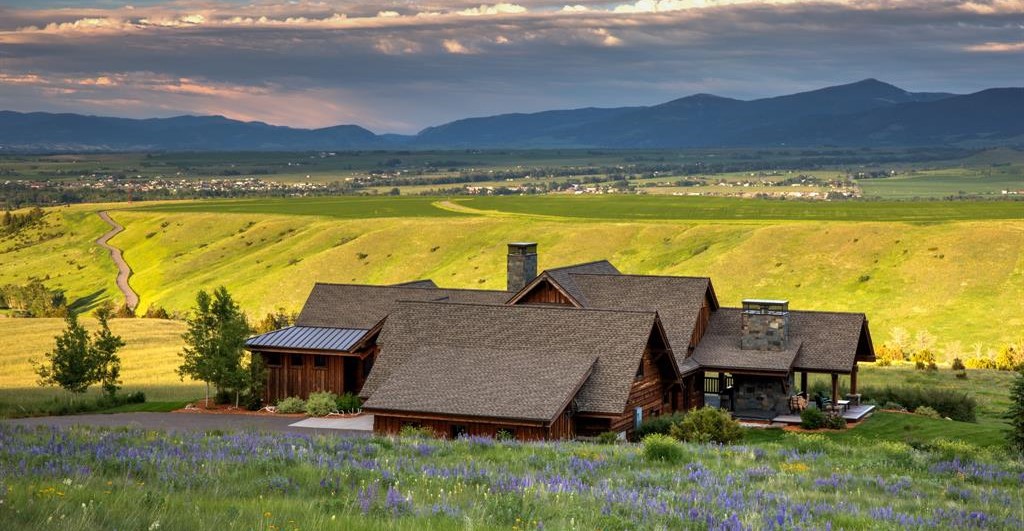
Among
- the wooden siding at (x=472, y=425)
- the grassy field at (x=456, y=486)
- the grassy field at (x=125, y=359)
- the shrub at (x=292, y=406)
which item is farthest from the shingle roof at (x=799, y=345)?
the grassy field at (x=125, y=359)

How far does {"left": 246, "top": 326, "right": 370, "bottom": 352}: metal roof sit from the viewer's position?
46.9 m

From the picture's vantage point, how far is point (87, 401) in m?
49.8

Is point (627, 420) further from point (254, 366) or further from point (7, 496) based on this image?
point (7, 496)

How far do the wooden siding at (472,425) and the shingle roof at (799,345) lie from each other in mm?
10464

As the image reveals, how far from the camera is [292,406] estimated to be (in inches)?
1810

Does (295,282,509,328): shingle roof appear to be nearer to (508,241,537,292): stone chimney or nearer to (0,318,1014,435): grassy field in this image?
(508,241,537,292): stone chimney

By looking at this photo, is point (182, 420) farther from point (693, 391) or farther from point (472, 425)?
point (693, 391)

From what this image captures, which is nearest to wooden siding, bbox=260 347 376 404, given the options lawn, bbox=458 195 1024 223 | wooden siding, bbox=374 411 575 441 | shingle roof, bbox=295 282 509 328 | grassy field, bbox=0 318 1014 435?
shingle roof, bbox=295 282 509 328

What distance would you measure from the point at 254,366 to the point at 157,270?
11145 cm

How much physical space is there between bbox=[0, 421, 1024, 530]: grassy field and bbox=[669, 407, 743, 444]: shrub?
11.5 m

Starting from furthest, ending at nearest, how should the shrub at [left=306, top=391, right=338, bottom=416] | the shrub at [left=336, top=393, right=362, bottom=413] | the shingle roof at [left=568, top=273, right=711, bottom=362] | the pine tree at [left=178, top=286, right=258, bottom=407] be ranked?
the pine tree at [left=178, top=286, right=258, bottom=407] < the shingle roof at [left=568, top=273, right=711, bottom=362] < the shrub at [left=336, top=393, right=362, bottom=413] < the shrub at [left=306, top=391, right=338, bottom=416]

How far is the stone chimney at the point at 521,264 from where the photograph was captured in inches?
2024

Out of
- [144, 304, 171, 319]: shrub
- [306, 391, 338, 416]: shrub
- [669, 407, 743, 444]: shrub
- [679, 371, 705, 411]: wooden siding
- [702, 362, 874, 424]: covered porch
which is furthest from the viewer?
[144, 304, 171, 319]: shrub

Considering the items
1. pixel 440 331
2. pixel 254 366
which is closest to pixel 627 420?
pixel 440 331
